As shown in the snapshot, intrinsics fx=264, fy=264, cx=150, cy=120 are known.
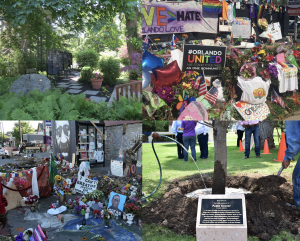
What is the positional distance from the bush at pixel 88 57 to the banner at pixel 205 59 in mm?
2364

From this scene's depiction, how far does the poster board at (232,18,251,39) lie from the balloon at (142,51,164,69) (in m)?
1.16

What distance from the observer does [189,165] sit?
4793 millimetres

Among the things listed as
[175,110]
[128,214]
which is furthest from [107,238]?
[175,110]

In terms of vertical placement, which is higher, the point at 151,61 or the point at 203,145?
the point at 151,61

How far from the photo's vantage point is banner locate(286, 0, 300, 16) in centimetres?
392

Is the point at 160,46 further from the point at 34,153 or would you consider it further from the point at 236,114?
the point at 34,153

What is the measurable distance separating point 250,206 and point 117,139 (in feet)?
8.18

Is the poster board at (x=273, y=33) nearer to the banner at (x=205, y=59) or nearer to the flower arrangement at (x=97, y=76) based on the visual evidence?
the banner at (x=205, y=59)

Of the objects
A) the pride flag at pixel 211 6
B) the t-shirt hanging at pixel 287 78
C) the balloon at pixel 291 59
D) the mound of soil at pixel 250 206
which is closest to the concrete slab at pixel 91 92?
the mound of soil at pixel 250 206

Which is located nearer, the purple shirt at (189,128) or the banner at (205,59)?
the banner at (205,59)

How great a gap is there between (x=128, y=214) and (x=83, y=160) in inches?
50.0

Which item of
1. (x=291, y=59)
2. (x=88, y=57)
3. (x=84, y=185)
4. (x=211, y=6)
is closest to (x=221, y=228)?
(x=84, y=185)

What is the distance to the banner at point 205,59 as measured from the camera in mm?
3703

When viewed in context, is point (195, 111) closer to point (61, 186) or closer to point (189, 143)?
point (189, 143)
